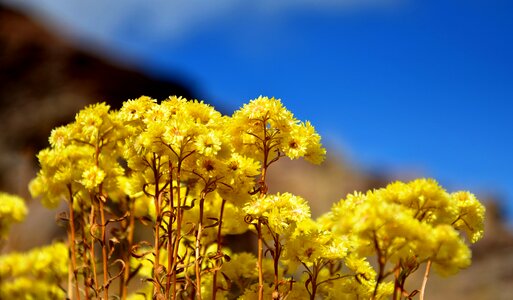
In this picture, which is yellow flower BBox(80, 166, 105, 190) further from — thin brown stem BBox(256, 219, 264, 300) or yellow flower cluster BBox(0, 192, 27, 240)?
yellow flower cluster BBox(0, 192, 27, 240)

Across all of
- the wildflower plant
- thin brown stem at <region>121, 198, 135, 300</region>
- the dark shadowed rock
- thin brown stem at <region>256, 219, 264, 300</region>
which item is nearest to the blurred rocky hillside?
the dark shadowed rock

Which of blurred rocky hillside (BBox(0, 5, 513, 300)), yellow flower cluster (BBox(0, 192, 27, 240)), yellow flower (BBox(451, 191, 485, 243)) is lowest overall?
yellow flower (BBox(451, 191, 485, 243))

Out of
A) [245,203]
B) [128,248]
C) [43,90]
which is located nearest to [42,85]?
[43,90]

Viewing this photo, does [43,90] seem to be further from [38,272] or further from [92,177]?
[92,177]

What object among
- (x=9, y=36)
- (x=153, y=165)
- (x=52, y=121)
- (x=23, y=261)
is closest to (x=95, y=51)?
(x=9, y=36)

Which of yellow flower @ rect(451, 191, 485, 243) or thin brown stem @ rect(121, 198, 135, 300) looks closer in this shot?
yellow flower @ rect(451, 191, 485, 243)

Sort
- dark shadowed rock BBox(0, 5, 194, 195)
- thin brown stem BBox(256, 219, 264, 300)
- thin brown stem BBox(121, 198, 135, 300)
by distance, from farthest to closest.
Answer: dark shadowed rock BBox(0, 5, 194, 195), thin brown stem BBox(121, 198, 135, 300), thin brown stem BBox(256, 219, 264, 300)

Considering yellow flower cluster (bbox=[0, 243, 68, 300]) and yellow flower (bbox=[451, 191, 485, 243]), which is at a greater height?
yellow flower cluster (bbox=[0, 243, 68, 300])

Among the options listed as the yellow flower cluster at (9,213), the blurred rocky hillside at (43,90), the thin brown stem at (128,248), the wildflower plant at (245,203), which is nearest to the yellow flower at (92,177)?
the wildflower plant at (245,203)

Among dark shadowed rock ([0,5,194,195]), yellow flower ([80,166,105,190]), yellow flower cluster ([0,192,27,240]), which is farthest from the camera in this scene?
dark shadowed rock ([0,5,194,195])
